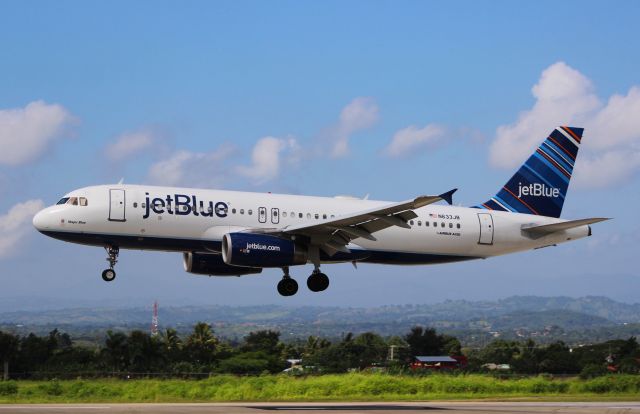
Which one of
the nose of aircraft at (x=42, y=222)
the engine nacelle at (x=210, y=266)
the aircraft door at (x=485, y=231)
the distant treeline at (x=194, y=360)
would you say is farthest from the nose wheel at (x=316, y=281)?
the distant treeline at (x=194, y=360)

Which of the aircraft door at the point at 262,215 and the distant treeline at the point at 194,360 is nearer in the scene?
the aircraft door at the point at 262,215

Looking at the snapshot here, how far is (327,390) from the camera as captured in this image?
45406 millimetres

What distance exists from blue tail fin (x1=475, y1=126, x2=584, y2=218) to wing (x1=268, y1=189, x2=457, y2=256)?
8994 millimetres

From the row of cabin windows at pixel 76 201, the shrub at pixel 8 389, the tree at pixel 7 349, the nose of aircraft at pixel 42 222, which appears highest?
the row of cabin windows at pixel 76 201

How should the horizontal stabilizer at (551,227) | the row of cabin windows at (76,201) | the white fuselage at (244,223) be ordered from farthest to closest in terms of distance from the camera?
the horizontal stabilizer at (551,227) → the row of cabin windows at (76,201) → the white fuselage at (244,223)

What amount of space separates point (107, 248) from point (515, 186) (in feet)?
66.6

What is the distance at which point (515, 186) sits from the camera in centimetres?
4875

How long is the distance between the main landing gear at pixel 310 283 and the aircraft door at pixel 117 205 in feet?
25.5

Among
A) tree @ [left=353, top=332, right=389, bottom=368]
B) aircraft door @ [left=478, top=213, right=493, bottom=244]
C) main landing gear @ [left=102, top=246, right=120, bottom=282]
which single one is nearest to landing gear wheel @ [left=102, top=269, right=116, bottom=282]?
main landing gear @ [left=102, top=246, right=120, bottom=282]

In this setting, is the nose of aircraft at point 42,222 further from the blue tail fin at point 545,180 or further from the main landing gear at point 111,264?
the blue tail fin at point 545,180

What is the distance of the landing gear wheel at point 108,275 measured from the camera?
40.5 metres

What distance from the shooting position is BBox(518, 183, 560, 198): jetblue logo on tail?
160 feet

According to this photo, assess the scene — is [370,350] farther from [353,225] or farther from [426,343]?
[353,225]

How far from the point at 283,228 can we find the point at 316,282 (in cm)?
351
